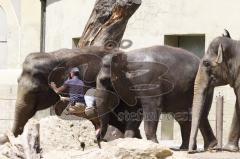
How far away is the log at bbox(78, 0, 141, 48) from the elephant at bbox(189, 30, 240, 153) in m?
3.31

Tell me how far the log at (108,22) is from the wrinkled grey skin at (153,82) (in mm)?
2202

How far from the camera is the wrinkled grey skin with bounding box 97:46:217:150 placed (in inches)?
507

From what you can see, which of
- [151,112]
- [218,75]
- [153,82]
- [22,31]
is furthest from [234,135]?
[22,31]

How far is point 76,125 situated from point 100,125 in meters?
0.90

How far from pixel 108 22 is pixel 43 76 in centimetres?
240

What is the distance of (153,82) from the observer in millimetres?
12922

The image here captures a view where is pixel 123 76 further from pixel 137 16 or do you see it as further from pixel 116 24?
pixel 137 16

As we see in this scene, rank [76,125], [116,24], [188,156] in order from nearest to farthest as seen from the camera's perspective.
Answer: [188,156] < [76,125] < [116,24]

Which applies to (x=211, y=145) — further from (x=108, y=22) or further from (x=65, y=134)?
(x=108, y=22)

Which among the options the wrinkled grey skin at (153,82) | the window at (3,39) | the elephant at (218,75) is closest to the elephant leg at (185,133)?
the wrinkled grey skin at (153,82)

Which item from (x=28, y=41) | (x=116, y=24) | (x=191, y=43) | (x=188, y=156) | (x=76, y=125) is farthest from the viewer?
(x=28, y=41)

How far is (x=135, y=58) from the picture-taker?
13.1 meters

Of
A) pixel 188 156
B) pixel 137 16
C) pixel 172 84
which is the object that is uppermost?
pixel 137 16

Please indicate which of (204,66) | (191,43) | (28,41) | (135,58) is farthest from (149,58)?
(28,41)
